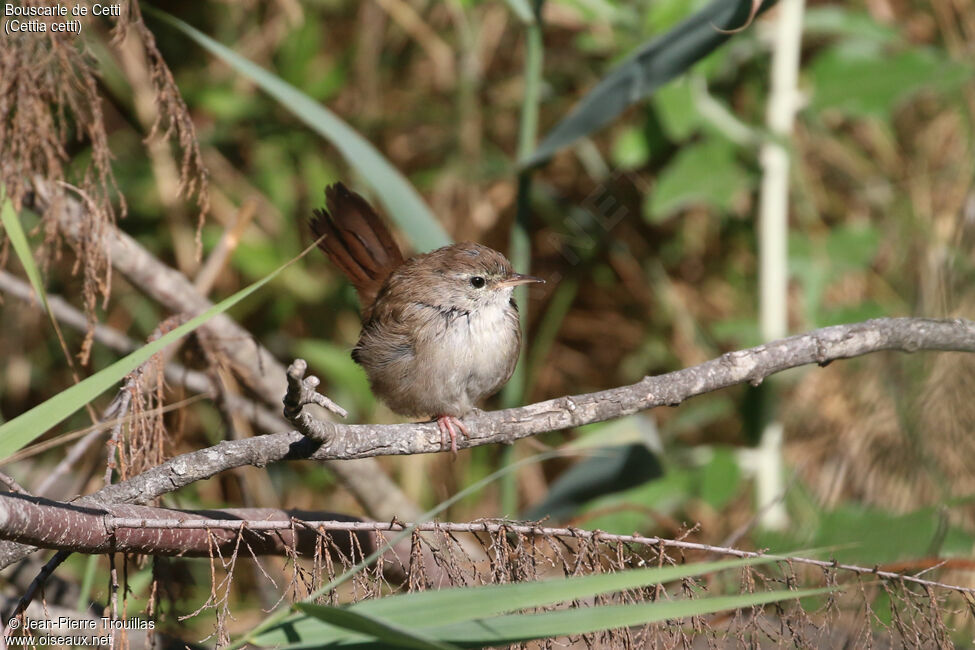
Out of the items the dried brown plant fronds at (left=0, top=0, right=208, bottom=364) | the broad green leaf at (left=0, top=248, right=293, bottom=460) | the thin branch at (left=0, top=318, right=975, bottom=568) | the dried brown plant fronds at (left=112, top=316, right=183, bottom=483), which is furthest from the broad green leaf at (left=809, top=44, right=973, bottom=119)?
the broad green leaf at (left=0, top=248, right=293, bottom=460)

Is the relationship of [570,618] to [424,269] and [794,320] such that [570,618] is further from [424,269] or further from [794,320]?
[794,320]

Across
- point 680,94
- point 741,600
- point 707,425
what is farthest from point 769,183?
point 741,600

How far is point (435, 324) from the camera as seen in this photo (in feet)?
9.44

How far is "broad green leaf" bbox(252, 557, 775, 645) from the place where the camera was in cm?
132

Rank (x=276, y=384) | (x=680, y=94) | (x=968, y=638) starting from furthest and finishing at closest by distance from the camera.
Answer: (x=680, y=94)
(x=276, y=384)
(x=968, y=638)

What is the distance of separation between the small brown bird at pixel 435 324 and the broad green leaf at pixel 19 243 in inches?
43.6

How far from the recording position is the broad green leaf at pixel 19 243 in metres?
1.86

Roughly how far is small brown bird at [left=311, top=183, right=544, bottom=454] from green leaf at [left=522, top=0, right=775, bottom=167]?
0.44 m

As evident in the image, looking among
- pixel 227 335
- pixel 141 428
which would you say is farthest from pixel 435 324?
pixel 141 428

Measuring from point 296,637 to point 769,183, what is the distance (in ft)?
9.78

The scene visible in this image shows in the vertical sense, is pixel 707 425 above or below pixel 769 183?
below

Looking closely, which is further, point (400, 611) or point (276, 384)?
point (276, 384)

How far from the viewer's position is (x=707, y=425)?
185 inches

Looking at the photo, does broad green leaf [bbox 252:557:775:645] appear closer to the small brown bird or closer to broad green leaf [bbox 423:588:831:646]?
broad green leaf [bbox 423:588:831:646]
